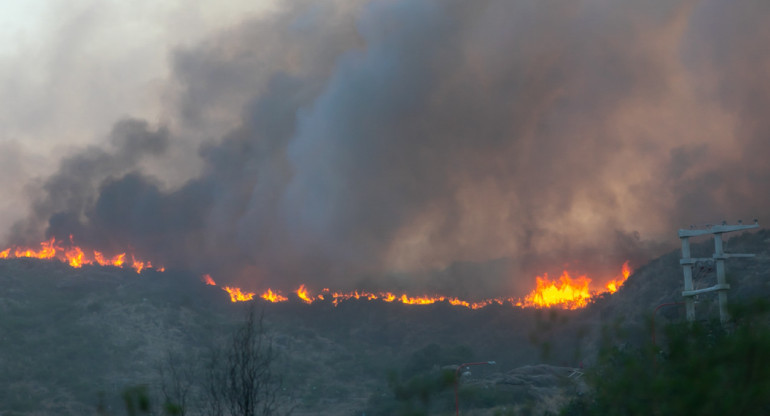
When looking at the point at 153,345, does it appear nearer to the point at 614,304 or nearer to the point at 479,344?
the point at 479,344

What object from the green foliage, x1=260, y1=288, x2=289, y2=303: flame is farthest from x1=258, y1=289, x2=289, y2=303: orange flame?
the green foliage

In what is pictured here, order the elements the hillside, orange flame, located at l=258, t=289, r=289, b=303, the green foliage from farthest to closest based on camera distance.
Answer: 1. orange flame, located at l=258, t=289, r=289, b=303
2. the hillside
3. the green foliage

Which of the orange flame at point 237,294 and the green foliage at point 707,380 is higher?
the orange flame at point 237,294

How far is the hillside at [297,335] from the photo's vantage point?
54.3 meters

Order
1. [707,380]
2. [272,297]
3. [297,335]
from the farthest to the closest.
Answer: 1. [272,297]
2. [297,335]
3. [707,380]

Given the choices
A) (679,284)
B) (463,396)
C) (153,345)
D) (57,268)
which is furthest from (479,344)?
(57,268)

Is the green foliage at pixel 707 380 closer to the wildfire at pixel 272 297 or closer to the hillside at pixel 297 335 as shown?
the hillside at pixel 297 335

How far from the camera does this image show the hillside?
54344 mm

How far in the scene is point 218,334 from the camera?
240ft

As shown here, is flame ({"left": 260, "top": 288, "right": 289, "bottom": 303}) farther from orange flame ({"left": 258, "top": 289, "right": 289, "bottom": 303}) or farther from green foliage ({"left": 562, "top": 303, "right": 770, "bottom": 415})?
green foliage ({"left": 562, "top": 303, "right": 770, "bottom": 415})

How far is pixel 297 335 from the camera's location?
245 ft

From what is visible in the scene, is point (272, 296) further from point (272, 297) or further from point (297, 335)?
point (297, 335)

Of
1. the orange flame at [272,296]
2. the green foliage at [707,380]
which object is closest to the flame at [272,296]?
the orange flame at [272,296]

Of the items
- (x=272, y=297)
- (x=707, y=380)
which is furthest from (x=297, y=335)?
(x=707, y=380)
